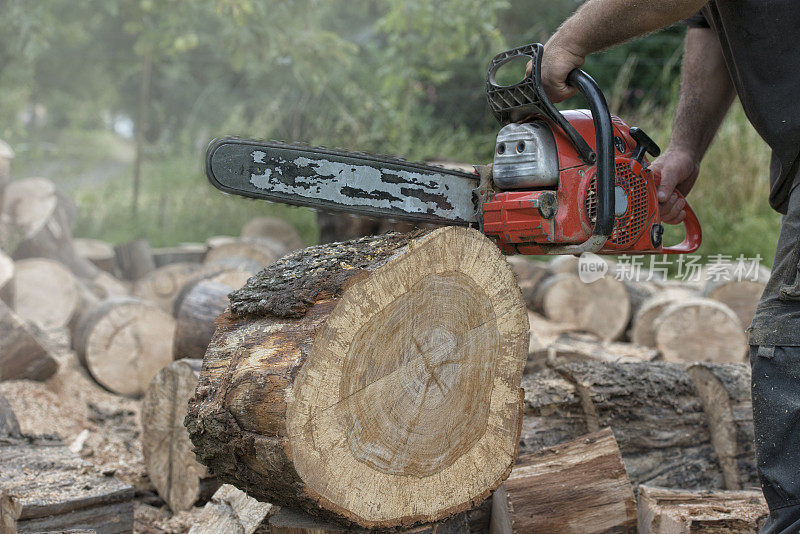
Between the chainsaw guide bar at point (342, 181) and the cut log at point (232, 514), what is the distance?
927mm

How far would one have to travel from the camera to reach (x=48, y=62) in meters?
13.8

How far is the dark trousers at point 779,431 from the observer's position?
1.57 metres

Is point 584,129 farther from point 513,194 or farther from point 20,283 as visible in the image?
point 20,283

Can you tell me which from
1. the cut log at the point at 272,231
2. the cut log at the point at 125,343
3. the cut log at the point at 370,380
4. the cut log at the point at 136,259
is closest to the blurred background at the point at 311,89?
the cut log at the point at 272,231

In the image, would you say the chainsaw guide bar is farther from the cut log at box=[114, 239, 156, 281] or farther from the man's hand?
the cut log at box=[114, 239, 156, 281]

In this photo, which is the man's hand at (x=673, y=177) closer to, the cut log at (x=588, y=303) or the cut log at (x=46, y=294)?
the cut log at (x=588, y=303)

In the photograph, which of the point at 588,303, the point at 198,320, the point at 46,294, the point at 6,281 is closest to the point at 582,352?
the point at 588,303

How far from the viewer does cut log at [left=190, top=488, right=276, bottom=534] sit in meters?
2.07

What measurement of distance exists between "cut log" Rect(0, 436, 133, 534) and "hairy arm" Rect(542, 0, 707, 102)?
1.66m

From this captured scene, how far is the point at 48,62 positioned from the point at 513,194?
14390 mm

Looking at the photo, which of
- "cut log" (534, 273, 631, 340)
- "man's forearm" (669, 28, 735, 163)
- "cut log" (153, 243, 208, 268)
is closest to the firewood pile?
"man's forearm" (669, 28, 735, 163)

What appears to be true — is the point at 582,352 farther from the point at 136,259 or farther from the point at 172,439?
the point at 136,259

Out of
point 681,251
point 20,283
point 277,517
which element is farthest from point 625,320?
point 20,283

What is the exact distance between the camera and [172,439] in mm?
2627
